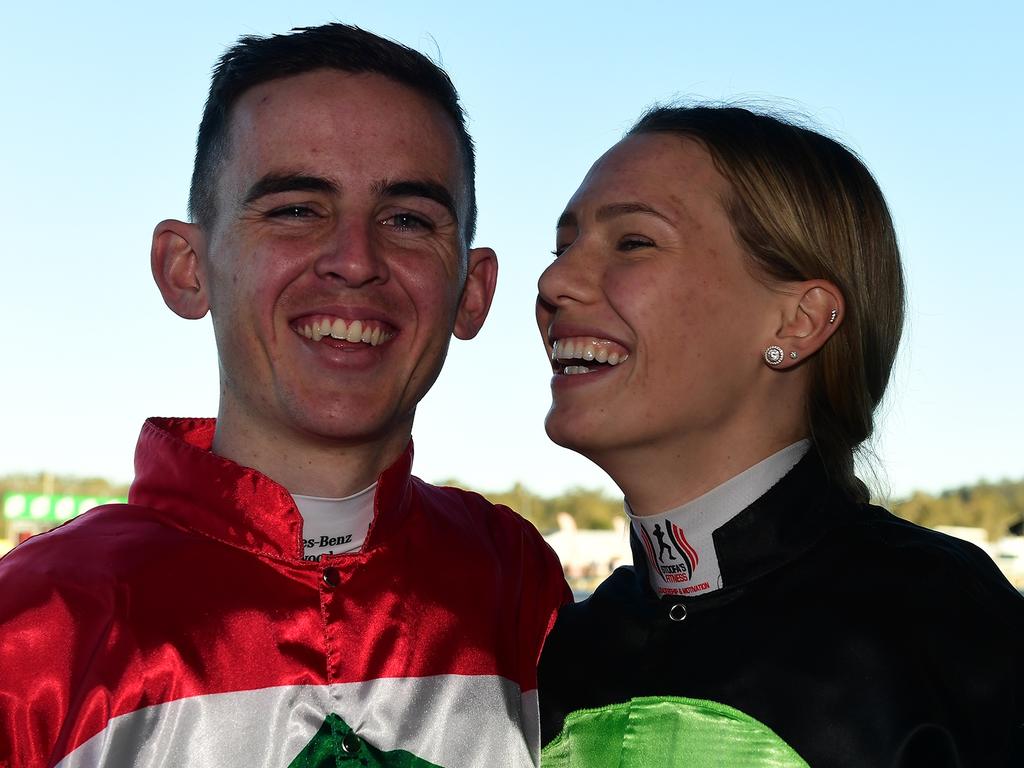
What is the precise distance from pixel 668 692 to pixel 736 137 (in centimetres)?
130

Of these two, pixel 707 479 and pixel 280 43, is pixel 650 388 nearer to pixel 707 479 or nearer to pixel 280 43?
pixel 707 479

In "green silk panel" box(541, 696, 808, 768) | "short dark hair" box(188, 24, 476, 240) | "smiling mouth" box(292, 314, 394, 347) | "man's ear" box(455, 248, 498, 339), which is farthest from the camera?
"man's ear" box(455, 248, 498, 339)

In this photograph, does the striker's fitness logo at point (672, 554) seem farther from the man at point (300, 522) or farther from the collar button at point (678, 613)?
the man at point (300, 522)

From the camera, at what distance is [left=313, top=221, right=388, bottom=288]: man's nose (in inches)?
106

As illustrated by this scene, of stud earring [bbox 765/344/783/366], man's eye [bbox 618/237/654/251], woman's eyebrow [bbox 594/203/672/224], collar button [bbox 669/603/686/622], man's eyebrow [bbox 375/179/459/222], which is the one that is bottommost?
collar button [bbox 669/603/686/622]

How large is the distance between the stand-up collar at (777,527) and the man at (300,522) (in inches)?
21.8

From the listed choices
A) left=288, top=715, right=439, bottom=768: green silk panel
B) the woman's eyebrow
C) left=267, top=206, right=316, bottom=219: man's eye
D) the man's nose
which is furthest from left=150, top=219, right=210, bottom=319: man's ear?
left=288, top=715, right=439, bottom=768: green silk panel

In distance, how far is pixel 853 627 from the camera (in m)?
2.52

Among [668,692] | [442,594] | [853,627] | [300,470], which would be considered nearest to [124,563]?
[300,470]

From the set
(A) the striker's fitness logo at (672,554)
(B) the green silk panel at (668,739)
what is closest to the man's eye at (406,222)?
(A) the striker's fitness logo at (672,554)

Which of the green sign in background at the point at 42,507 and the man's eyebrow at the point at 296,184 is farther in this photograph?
the green sign in background at the point at 42,507

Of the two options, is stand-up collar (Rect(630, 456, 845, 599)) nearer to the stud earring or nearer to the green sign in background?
the stud earring

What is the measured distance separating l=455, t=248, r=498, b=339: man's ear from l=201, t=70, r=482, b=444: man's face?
30cm

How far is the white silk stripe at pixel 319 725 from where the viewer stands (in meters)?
2.34
